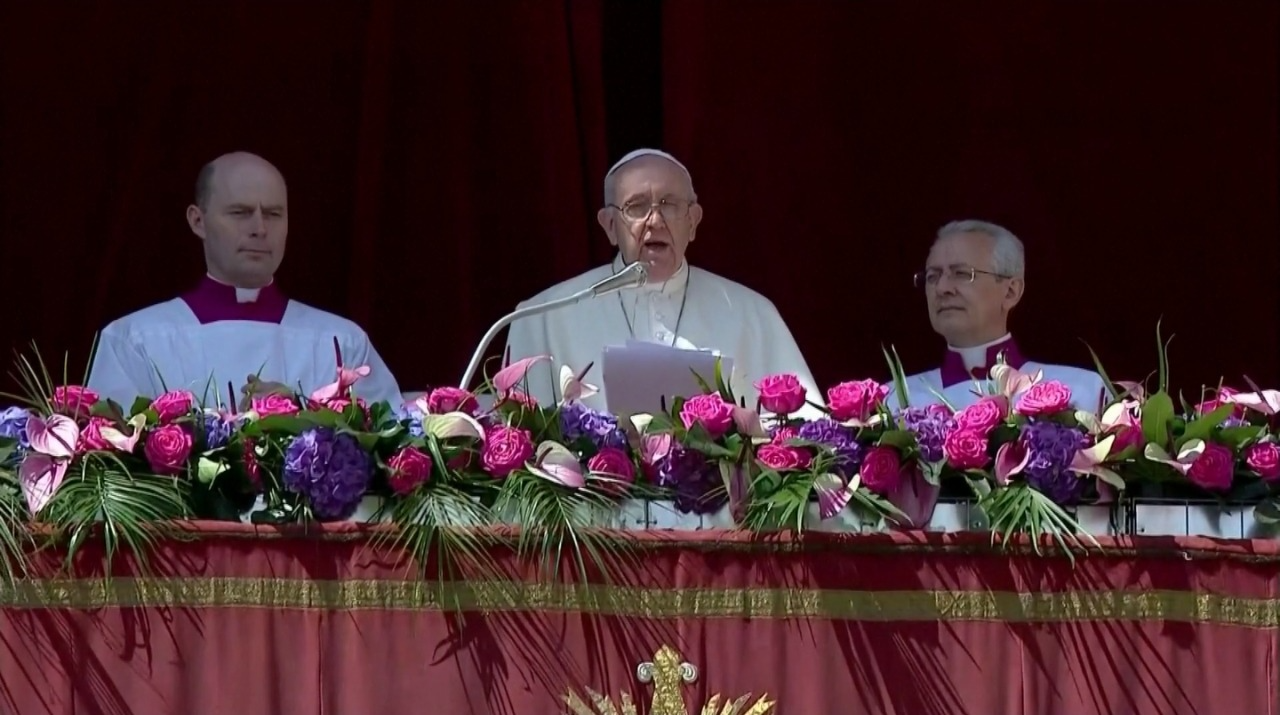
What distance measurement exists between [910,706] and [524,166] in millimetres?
3497

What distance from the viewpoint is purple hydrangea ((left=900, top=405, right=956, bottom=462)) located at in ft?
16.3

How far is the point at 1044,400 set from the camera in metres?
4.98

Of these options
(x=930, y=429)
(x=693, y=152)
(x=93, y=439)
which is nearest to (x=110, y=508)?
(x=93, y=439)

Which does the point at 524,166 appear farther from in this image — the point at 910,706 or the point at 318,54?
the point at 910,706

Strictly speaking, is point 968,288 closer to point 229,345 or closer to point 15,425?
point 229,345

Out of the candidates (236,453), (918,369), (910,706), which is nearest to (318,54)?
(918,369)

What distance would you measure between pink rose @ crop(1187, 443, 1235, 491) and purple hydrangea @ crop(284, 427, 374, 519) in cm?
155

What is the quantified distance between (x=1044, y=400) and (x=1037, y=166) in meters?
3.36

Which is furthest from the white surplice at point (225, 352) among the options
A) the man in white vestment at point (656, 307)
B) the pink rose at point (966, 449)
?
the pink rose at point (966, 449)

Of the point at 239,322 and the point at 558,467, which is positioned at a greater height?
the point at 239,322

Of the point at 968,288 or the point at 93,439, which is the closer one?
the point at 93,439

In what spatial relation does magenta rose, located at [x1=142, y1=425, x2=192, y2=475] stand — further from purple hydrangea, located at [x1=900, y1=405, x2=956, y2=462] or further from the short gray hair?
the short gray hair

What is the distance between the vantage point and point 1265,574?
4.98 m

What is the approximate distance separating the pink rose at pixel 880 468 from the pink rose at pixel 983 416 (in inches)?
5.4
